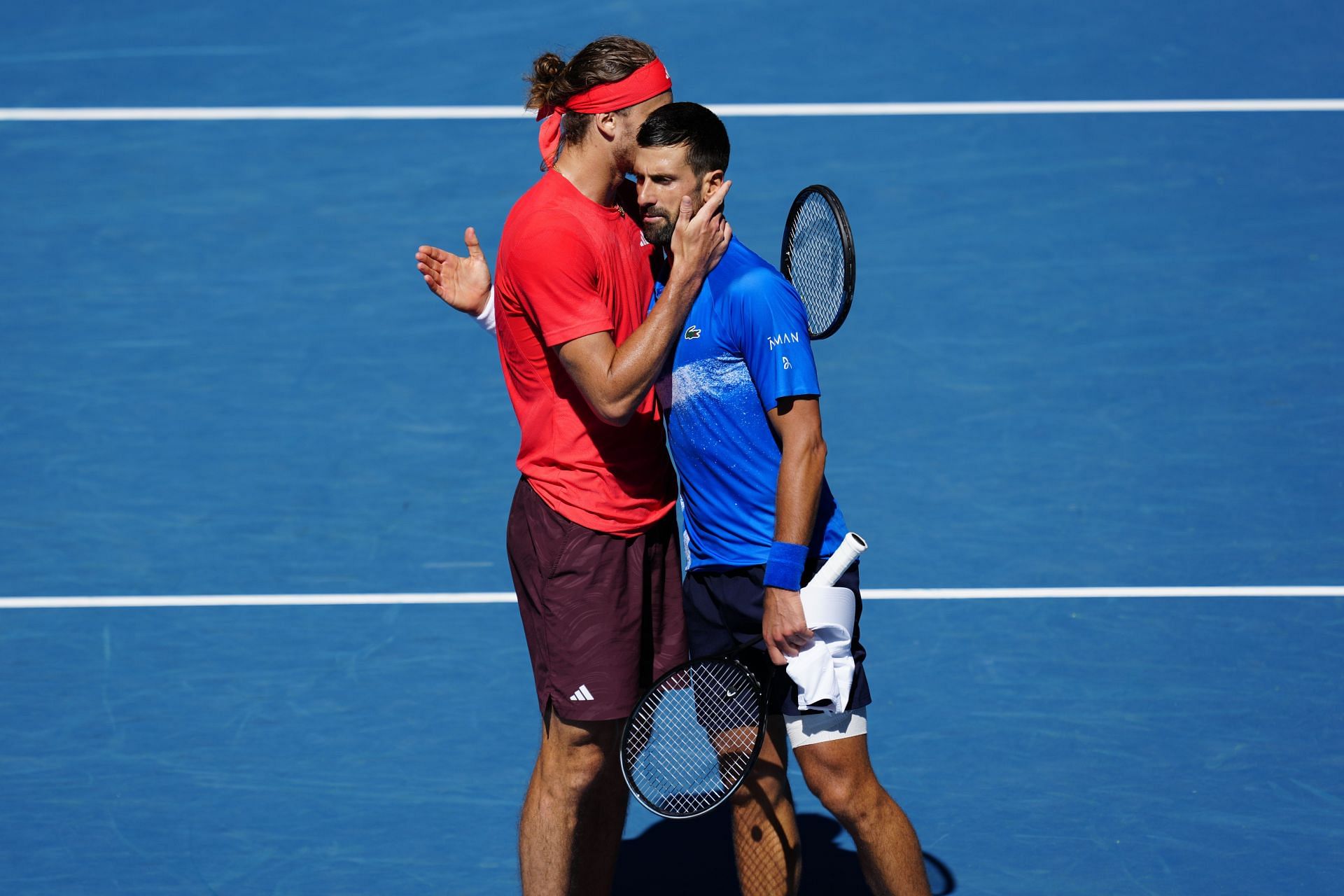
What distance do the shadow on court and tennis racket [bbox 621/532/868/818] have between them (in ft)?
2.53

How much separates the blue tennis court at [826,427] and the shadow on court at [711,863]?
0.06 ft

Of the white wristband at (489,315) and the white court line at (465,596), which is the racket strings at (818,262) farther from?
the white court line at (465,596)

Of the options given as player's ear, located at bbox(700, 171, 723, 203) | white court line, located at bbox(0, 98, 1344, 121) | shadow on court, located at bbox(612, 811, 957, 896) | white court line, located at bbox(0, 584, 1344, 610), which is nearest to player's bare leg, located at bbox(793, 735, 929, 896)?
shadow on court, located at bbox(612, 811, 957, 896)

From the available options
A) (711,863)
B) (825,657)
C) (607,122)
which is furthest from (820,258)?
(711,863)

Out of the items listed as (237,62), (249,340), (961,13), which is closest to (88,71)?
(237,62)

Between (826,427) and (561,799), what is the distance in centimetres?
279

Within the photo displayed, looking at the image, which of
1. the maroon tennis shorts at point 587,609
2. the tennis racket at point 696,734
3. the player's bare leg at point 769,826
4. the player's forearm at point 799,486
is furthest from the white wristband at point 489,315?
the player's bare leg at point 769,826

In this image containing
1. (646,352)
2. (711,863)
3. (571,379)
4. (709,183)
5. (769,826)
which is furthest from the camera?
(711,863)

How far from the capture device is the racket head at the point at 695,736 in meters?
3.40

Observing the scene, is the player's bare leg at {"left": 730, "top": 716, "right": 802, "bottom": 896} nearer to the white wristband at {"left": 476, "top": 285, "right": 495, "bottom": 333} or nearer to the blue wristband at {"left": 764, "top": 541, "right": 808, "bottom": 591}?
the blue wristband at {"left": 764, "top": 541, "right": 808, "bottom": 591}

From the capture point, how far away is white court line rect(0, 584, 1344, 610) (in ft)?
17.1

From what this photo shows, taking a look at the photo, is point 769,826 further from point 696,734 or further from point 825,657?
point 825,657

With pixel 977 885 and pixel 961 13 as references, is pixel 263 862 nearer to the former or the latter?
pixel 977 885

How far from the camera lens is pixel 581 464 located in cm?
349
